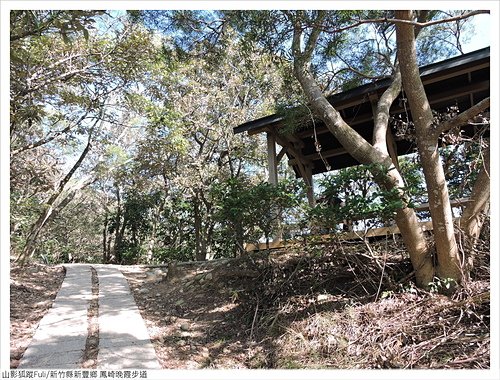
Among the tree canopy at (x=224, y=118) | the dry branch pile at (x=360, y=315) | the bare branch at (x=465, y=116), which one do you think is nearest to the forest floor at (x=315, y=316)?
the dry branch pile at (x=360, y=315)

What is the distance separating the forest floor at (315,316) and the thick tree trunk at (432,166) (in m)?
0.33

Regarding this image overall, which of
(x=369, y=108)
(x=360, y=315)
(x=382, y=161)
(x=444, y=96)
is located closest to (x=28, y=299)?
(x=360, y=315)

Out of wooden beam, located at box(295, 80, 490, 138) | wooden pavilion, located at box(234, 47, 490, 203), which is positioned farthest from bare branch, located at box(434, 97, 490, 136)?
wooden beam, located at box(295, 80, 490, 138)

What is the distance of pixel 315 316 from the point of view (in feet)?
11.3

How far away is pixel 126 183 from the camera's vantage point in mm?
12320

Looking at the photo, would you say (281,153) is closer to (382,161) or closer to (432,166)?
(382,161)

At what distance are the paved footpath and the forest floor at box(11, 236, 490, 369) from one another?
162 mm

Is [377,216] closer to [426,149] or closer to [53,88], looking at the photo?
[426,149]

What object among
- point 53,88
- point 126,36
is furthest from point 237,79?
point 53,88

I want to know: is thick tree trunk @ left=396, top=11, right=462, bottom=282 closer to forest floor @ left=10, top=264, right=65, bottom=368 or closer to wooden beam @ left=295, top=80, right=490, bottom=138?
wooden beam @ left=295, top=80, right=490, bottom=138

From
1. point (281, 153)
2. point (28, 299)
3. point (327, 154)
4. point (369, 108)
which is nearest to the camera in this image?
point (28, 299)

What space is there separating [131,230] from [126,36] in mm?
8321

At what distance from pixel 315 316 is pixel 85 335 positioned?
2224mm

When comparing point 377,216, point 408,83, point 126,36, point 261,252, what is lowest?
point 261,252
